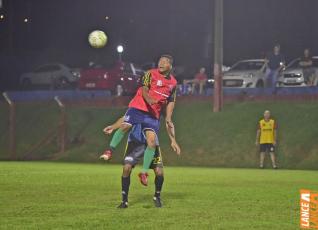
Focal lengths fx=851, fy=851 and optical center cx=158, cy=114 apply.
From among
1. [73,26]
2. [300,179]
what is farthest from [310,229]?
[73,26]

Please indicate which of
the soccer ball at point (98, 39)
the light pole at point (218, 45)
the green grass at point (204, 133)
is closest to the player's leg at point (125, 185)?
the soccer ball at point (98, 39)

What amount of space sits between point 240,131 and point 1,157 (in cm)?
1060

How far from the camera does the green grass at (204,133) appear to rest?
32062 mm

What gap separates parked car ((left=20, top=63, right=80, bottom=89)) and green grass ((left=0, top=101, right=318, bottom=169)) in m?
7.01

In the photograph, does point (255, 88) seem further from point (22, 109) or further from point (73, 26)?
point (73, 26)

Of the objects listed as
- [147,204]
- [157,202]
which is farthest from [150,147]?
[147,204]

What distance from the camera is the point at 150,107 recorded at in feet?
43.6

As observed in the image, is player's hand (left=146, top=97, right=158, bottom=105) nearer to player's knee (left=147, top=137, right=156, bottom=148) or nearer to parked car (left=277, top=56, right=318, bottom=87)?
player's knee (left=147, top=137, right=156, bottom=148)

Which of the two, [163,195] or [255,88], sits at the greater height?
[255,88]

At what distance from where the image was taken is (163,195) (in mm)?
15625

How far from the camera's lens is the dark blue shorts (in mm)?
13234

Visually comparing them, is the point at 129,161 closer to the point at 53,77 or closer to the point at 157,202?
the point at 157,202

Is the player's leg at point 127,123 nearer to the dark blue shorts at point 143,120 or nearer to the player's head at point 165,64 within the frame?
the dark blue shorts at point 143,120

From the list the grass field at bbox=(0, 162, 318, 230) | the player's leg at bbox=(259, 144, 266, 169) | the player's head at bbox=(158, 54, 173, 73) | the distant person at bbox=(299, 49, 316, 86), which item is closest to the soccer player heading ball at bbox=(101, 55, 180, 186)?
the player's head at bbox=(158, 54, 173, 73)
